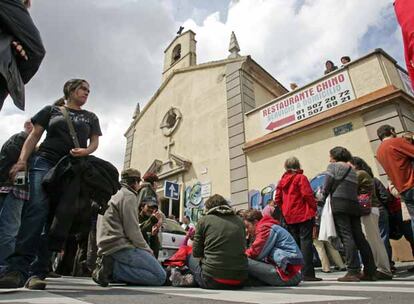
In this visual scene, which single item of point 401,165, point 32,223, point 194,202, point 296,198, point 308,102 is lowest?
point 32,223

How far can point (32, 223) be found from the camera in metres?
2.40

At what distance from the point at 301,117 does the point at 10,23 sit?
28.0ft

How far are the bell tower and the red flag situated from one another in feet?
50.0

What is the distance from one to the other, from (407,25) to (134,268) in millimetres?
3021

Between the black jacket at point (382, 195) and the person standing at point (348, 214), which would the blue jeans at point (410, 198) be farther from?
the black jacket at point (382, 195)

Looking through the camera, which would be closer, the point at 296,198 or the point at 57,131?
the point at 57,131

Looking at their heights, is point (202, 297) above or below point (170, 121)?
below

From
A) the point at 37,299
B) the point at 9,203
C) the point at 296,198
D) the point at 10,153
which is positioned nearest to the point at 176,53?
the point at 296,198

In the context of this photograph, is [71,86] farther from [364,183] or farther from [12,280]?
[364,183]

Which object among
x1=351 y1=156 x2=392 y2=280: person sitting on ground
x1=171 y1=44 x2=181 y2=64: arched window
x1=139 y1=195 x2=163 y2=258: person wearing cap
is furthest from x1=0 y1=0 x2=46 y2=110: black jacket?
x1=171 y1=44 x2=181 y2=64: arched window

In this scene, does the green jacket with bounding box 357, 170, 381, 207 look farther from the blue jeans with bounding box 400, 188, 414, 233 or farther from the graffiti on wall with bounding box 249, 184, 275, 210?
the graffiti on wall with bounding box 249, 184, 275, 210

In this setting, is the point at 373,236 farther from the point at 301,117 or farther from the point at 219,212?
the point at 301,117

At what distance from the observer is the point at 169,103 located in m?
15.5

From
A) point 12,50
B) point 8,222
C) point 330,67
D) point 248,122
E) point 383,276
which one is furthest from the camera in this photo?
point 248,122
